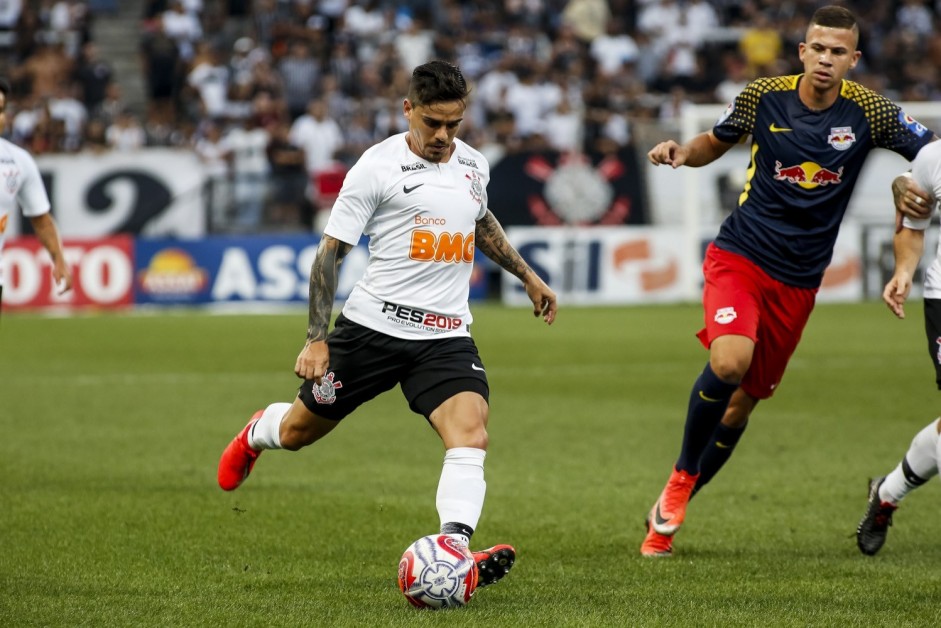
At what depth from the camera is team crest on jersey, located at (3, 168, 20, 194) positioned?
28.2 feet

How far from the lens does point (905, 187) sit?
611 centimetres

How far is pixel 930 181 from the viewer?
6078mm

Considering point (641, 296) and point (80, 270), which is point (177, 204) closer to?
point (80, 270)

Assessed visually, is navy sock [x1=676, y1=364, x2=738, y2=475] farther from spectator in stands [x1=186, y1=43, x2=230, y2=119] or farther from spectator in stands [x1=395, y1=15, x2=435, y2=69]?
spectator in stands [x1=395, y1=15, x2=435, y2=69]

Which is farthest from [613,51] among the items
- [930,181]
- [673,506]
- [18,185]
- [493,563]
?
[493,563]

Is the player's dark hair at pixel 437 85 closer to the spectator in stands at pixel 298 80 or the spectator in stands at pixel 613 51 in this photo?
the spectator in stands at pixel 298 80

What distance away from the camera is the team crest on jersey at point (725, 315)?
6641 millimetres

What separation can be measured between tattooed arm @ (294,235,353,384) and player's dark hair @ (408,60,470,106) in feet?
2.13

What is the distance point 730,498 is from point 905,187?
268cm

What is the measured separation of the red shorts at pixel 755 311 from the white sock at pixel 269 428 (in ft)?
6.40

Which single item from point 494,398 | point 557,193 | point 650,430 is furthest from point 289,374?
point 557,193

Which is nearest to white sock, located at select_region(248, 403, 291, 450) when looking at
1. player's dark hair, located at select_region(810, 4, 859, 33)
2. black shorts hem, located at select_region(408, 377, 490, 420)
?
black shorts hem, located at select_region(408, 377, 490, 420)

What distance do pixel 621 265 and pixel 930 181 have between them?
1789 centimetres

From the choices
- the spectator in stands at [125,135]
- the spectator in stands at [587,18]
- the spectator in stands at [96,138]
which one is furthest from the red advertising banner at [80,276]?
the spectator in stands at [587,18]
